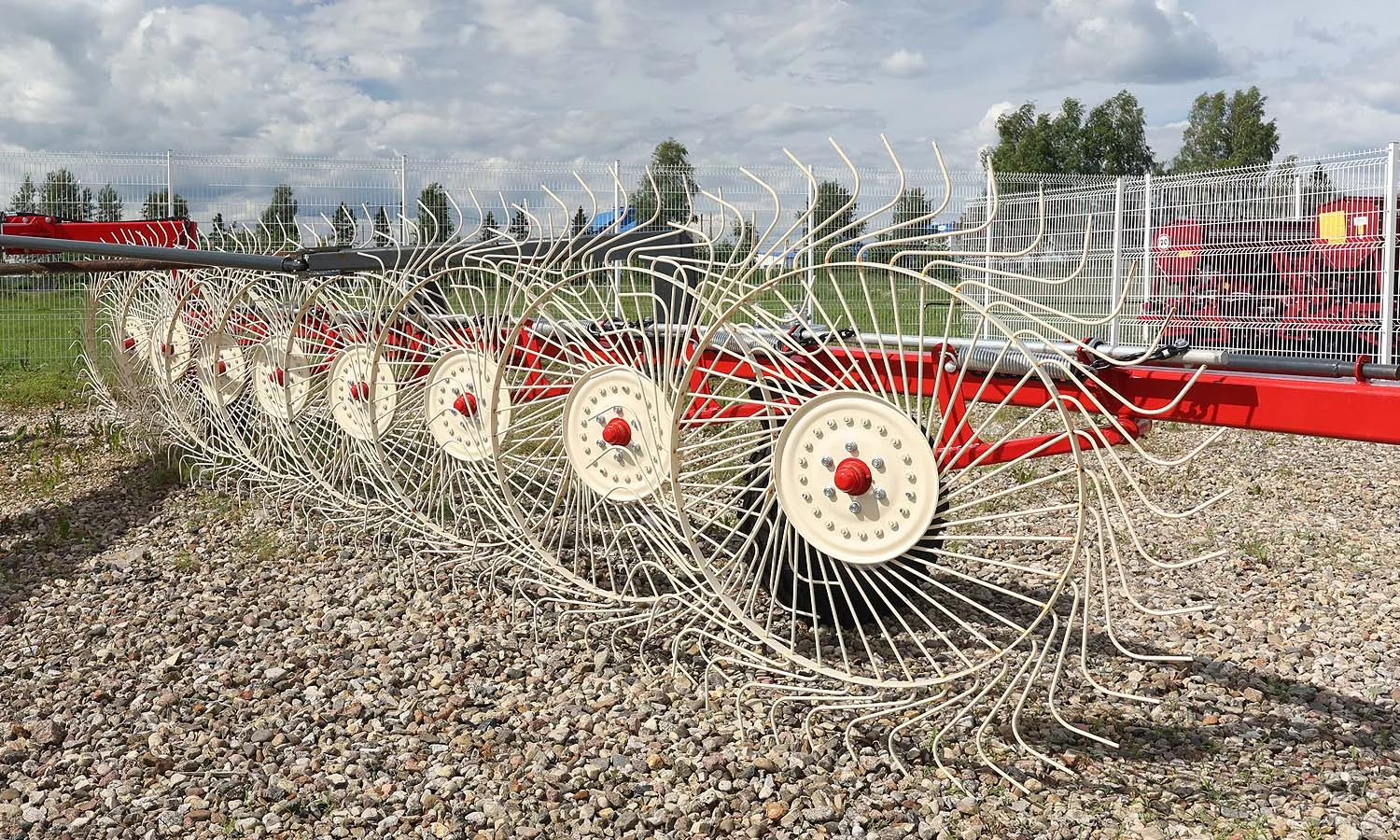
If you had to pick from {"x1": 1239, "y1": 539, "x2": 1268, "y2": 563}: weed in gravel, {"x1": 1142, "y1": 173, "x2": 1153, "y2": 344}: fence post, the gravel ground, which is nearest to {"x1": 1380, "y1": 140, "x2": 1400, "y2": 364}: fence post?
{"x1": 1142, "y1": 173, "x2": 1153, "y2": 344}: fence post

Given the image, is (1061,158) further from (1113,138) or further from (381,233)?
(381,233)

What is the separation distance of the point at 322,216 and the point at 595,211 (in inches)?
81.2

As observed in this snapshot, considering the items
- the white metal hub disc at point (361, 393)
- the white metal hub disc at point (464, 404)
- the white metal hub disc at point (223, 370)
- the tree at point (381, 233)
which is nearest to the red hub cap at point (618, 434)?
the white metal hub disc at point (464, 404)

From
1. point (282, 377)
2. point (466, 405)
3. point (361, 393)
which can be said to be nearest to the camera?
point (466, 405)

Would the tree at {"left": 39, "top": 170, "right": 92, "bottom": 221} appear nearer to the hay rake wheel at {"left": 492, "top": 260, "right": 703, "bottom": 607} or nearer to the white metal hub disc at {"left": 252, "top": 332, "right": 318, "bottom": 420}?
the white metal hub disc at {"left": 252, "top": 332, "right": 318, "bottom": 420}

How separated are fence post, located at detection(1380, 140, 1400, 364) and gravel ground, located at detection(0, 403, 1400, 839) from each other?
18.5 ft

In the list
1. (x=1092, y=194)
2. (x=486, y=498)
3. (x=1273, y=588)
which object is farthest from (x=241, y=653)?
(x=1092, y=194)

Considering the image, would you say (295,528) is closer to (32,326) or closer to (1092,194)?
(32,326)

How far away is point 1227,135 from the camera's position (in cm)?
4431

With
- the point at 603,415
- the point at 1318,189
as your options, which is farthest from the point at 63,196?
the point at 1318,189

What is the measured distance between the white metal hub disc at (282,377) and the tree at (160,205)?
271 inches

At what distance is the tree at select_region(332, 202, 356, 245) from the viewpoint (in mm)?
5230

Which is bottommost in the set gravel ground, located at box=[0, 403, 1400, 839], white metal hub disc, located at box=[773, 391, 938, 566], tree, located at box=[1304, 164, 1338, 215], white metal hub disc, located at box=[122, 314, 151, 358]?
gravel ground, located at box=[0, 403, 1400, 839]

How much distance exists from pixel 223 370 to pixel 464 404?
234 centimetres
